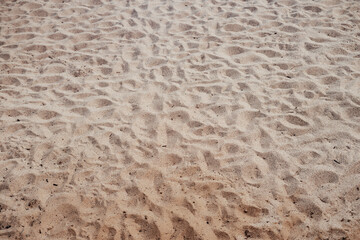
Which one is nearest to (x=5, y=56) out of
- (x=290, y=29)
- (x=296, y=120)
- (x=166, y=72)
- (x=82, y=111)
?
(x=82, y=111)

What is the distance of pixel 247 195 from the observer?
270 cm

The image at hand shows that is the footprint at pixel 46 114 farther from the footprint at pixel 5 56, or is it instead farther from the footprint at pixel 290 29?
the footprint at pixel 290 29

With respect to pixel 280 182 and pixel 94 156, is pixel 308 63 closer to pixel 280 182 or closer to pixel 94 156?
pixel 280 182

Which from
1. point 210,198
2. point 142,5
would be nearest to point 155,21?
point 142,5

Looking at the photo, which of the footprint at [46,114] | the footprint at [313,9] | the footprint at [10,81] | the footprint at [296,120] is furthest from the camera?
the footprint at [313,9]

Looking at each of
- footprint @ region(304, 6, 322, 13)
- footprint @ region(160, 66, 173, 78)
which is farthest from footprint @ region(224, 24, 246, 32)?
footprint @ region(160, 66, 173, 78)

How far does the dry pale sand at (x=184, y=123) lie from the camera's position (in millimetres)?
2557

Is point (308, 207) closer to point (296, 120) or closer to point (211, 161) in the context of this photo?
point (211, 161)

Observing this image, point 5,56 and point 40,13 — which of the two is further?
point 40,13

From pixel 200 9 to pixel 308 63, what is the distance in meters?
2.24

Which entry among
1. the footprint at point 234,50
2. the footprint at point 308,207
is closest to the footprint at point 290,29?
the footprint at point 234,50

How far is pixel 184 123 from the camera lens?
3.38 meters

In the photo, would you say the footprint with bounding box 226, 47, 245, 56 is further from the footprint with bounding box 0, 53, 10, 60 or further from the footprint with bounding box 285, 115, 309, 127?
the footprint with bounding box 0, 53, 10, 60

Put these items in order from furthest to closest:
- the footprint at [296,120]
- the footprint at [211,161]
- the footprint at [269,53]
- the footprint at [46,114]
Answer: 1. the footprint at [269,53]
2. the footprint at [46,114]
3. the footprint at [296,120]
4. the footprint at [211,161]
